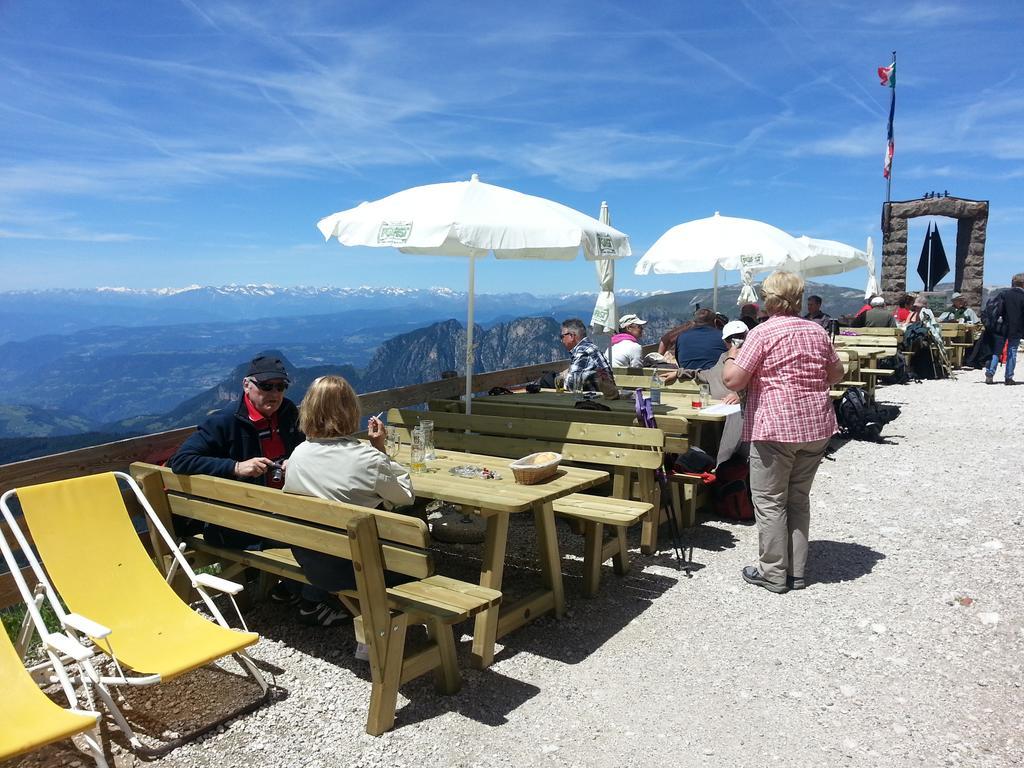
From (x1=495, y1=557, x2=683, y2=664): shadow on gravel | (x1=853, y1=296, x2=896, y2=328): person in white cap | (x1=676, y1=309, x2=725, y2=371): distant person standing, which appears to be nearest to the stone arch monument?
(x1=853, y1=296, x2=896, y2=328): person in white cap

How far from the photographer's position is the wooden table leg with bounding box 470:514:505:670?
11.9ft

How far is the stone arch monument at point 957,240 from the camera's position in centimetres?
2241

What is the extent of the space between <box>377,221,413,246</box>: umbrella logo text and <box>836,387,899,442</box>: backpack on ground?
691 centimetres

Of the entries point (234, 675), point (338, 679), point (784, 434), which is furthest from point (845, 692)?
point (234, 675)

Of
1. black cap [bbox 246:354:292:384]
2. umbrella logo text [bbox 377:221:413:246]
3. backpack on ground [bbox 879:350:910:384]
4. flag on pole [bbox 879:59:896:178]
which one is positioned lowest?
backpack on ground [bbox 879:350:910:384]

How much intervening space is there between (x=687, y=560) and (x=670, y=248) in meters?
5.57

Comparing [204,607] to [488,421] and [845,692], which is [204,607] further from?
[845,692]

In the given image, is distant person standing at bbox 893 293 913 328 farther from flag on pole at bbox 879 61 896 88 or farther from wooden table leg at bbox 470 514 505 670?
wooden table leg at bbox 470 514 505 670

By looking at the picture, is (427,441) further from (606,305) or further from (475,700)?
(606,305)

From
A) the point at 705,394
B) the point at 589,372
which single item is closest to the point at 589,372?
the point at 589,372

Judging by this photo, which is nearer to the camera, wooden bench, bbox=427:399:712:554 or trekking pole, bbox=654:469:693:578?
trekking pole, bbox=654:469:693:578

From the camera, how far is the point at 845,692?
3389mm

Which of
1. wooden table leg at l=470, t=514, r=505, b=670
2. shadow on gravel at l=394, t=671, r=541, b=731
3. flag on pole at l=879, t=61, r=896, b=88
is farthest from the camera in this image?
flag on pole at l=879, t=61, r=896, b=88

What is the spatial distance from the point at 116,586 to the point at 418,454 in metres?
1.70
